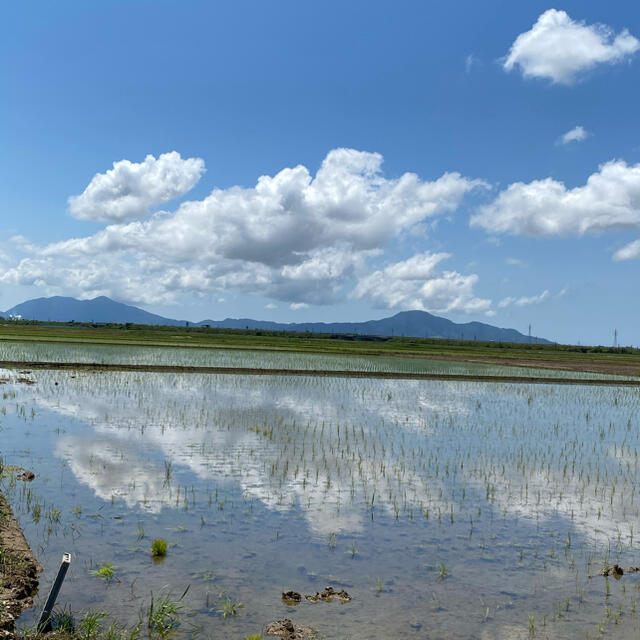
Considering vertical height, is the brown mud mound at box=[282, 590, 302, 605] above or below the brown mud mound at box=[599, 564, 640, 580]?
below

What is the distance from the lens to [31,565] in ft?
18.6

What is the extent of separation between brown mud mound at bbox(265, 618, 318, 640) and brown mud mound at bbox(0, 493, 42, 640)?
2.02m

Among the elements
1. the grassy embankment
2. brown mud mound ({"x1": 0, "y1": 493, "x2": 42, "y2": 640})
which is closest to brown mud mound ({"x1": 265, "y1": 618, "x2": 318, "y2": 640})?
brown mud mound ({"x1": 0, "y1": 493, "x2": 42, "y2": 640})

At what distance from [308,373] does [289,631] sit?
2488 cm

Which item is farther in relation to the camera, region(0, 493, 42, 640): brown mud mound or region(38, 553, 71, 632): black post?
region(0, 493, 42, 640): brown mud mound

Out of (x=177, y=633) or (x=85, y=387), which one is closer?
(x=177, y=633)

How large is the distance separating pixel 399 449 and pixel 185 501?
5.45 m

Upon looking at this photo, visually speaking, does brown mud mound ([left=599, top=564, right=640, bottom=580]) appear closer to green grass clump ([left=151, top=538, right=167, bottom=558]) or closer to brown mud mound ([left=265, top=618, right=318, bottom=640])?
brown mud mound ([left=265, top=618, right=318, bottom=640])

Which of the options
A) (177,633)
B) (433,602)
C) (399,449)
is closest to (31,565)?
(177,633)

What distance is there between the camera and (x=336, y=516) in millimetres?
7922

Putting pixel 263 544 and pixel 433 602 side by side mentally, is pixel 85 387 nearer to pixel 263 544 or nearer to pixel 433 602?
pixel 263 544

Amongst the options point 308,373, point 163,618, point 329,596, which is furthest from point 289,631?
point 308,373

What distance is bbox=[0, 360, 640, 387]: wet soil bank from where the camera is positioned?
27.1m

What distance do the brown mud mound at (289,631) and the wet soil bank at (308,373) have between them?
2325 centimetres
